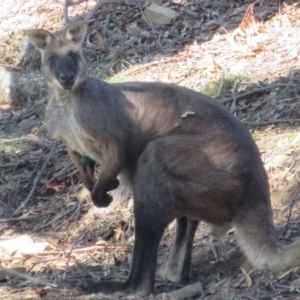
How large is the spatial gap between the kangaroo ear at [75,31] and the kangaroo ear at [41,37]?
4.3 inches

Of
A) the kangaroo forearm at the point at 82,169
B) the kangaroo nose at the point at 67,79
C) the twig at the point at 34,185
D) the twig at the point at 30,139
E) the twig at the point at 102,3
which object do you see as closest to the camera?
the kangaroo nose at the point at 67,79

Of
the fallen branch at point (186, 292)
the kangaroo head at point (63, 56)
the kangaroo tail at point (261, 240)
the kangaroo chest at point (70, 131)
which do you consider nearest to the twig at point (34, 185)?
the kangaroo chest at point (70, 131)

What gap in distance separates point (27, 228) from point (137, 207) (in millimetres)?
2394

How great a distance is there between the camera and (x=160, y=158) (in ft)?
15.6

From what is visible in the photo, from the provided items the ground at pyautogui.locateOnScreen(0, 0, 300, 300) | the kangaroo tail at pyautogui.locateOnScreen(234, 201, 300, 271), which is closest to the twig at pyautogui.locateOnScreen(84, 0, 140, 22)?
the ground at pyautogui.locateOnScreen(0, 0, 300, 300)

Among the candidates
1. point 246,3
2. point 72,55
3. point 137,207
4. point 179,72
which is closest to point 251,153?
point 137,207

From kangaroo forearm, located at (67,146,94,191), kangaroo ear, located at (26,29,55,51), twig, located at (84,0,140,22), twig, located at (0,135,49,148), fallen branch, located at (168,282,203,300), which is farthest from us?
twig, located at (84,0,140,22)

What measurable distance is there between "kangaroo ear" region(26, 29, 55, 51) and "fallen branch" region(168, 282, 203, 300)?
6.23ft

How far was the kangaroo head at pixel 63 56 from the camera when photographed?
5.10m

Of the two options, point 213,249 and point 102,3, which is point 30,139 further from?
point 213,249

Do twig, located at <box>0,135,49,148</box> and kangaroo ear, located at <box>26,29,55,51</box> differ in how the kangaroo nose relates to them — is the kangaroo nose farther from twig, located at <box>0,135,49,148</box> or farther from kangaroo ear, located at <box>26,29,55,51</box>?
twig, located at <box>0,135,49,148</box>

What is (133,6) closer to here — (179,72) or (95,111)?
(179,72)

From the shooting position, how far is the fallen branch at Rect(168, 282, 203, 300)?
482 centimetres

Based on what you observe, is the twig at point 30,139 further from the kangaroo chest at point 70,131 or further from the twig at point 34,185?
the kangaroo chest at point 70,131
